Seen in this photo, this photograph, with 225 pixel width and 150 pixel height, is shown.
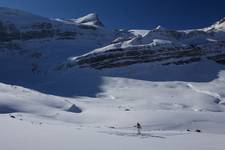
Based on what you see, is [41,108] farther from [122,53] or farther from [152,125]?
[122,53]

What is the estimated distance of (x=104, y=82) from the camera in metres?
55.7

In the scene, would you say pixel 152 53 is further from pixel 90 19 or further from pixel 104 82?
pixel 90 19

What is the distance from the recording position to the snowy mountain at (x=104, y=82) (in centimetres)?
2114

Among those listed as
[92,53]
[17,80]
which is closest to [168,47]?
[92,53]

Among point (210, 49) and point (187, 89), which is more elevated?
point (210, 49)

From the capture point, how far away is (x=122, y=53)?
225 feet

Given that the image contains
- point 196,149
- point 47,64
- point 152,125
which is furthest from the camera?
point 47,64

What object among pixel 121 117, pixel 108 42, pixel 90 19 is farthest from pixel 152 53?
pixel 90 19

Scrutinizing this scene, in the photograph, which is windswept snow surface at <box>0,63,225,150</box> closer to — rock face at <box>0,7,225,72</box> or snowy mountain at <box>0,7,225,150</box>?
snowy mountain at <box>0,7,225,150</box>

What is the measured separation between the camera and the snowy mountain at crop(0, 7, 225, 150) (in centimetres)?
2114

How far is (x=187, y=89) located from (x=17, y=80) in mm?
25172

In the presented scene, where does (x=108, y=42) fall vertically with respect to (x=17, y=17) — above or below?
below

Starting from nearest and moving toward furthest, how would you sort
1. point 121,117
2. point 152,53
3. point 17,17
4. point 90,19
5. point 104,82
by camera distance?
point 121,117 < point 104,82 < point 152,53 < point 17,17 < point 90,19

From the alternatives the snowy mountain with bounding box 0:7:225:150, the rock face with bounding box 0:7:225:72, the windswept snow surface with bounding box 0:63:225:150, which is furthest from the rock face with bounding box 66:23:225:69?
the windswept snow surface with bounding box 0:63:225:150
